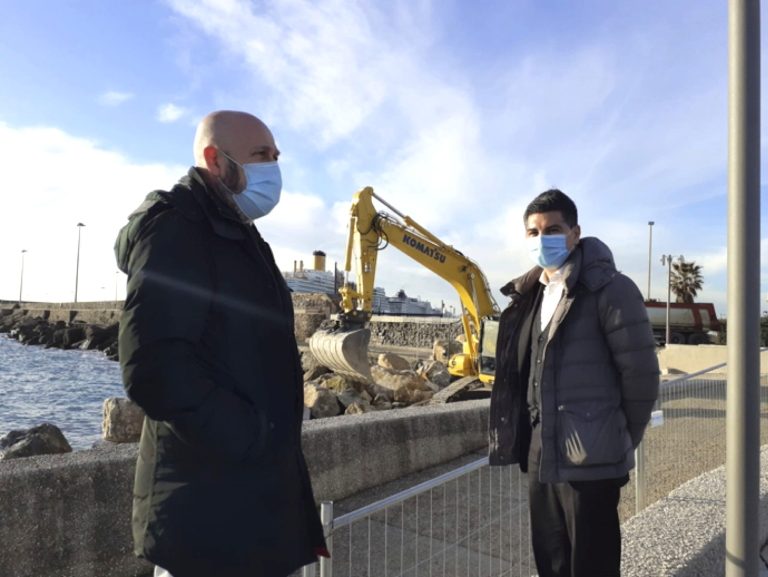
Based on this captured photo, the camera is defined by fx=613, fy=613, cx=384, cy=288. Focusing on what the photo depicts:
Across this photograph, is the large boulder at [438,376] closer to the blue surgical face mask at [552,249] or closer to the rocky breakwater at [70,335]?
the blue surgical face mask at [552,249]

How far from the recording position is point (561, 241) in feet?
8.61

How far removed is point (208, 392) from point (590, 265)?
164cm

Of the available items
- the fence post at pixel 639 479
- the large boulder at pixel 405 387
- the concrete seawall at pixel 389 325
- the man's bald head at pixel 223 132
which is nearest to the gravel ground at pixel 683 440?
the fence post at pixel 639 479

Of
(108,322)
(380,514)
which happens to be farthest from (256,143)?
(108,322)

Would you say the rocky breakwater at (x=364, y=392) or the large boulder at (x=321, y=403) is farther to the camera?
the rocky breakwater at (x=364, y=392)

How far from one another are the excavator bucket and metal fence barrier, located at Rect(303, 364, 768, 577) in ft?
21.8

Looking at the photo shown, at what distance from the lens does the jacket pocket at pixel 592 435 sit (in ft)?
7.81

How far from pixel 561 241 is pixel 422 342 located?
3471 cm

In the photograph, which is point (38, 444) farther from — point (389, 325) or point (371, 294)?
point (389, 325)

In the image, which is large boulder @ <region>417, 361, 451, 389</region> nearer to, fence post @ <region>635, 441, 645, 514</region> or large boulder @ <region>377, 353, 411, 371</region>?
large boulder @ <region>377, 353, 411, 371</region>

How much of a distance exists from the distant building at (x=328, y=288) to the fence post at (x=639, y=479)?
5720 cm

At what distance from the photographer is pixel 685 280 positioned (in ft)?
168

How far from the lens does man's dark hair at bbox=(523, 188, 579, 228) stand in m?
2.65

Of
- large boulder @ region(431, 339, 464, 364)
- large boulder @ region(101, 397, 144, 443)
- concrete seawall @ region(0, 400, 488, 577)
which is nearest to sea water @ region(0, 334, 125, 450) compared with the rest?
large boulder @ region(101, 397, 144, 443)
